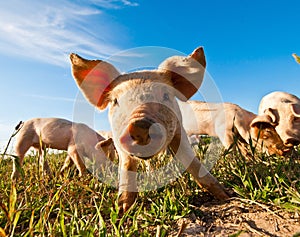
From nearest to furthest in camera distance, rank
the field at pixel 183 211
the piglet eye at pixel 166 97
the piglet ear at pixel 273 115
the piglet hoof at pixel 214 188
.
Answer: the field at pixel 183 211, the piglet hoof at pixel 214 188, the piglet eye at pixel 166 97, the piglet ear at pixel 273 115

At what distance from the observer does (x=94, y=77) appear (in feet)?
10.2

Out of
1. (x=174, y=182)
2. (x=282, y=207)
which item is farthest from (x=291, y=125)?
(x=282, y=207)

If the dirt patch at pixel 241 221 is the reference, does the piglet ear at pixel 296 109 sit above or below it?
above

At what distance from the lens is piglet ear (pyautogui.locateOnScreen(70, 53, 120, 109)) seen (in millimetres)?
2945

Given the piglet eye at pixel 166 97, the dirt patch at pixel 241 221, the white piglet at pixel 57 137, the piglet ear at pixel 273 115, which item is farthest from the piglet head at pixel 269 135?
the white piglet at pixel 57 137

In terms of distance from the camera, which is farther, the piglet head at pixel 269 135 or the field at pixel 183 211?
the piglet head at pixel 269 135

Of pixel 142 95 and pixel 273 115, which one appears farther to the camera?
pixel 273 115

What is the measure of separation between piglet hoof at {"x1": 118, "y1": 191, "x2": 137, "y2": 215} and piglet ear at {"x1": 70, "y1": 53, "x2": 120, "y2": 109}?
41.1 inches

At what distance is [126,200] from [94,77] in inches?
48.9

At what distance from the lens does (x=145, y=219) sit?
2.23 meters

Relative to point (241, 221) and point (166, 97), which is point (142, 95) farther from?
point (241, 221)

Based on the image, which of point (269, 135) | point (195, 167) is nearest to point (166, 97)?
point (195, 167)

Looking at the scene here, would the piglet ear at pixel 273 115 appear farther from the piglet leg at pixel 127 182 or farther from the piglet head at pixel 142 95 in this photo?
the piglet leg at pixel 127 182

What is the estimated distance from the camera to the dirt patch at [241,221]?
75.6 inches
